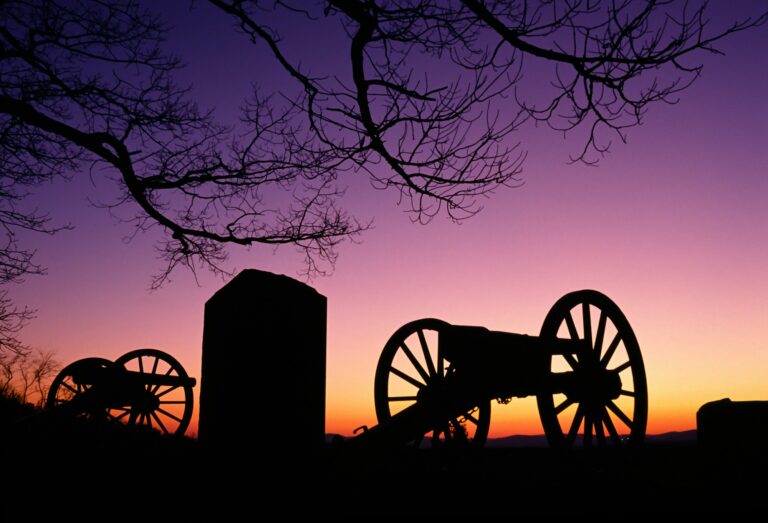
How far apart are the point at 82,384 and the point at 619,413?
27.1 feet

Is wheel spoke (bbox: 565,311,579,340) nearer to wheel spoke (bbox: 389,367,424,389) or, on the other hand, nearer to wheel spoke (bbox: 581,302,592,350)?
wheel spoke (bbox: 581,302,592,350)

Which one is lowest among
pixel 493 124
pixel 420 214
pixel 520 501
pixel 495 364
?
pixel 520 501

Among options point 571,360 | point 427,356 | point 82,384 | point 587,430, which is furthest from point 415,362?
point 82,384

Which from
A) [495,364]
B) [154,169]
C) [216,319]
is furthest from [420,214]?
[154,169]

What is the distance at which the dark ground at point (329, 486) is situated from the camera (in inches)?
146

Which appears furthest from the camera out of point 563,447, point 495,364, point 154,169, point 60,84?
point 154,169

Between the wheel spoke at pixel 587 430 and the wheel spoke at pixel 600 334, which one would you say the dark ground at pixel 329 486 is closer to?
the wheel spoke at pixel 587 430

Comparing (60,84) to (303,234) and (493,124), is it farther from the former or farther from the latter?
(493,124)

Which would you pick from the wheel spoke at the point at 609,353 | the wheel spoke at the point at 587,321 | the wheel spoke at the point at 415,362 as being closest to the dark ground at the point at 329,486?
the wheel spoke at the point at 609,353

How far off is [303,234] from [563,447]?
210 inches

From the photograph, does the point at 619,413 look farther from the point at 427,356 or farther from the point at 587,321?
the point at 427,356

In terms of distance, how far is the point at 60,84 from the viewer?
321 inches

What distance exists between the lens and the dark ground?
3707 mm

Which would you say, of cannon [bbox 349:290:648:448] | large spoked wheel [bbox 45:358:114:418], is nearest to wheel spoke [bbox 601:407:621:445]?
cannon [bbox 349:290:648:448]
